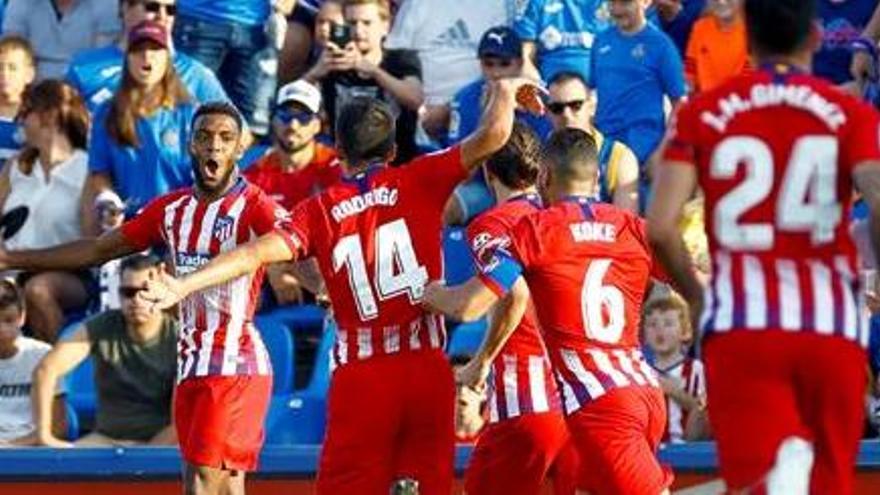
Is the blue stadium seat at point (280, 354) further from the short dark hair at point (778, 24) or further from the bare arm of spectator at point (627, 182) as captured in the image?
the short dark hair at point (778, 24)

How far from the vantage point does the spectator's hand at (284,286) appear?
1490cm

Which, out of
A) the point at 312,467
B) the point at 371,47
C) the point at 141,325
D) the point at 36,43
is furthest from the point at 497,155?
the point at 36,43

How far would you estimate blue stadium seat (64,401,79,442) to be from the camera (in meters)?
14.3

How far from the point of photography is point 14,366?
47.6ft

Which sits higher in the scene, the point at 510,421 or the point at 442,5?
the point at 442,5

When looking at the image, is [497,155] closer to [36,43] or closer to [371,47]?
[371,47]

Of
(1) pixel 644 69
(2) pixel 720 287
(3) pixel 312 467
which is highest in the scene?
(1) pixel 644 69

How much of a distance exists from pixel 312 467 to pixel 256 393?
2.49 feet

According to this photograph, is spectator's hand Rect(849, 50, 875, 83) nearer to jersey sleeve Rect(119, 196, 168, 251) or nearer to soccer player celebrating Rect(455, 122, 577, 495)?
soccer player celebrating Rect(455, 122, 577, 495)

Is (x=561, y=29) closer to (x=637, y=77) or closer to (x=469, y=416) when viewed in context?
(x=637, y=77)

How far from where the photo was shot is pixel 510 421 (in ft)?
38.8

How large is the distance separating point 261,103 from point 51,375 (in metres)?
2.83

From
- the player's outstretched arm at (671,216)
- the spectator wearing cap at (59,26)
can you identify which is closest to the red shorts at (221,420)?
the player's outstretched arm at (671,216)

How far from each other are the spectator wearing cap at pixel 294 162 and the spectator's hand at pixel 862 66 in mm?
2772
